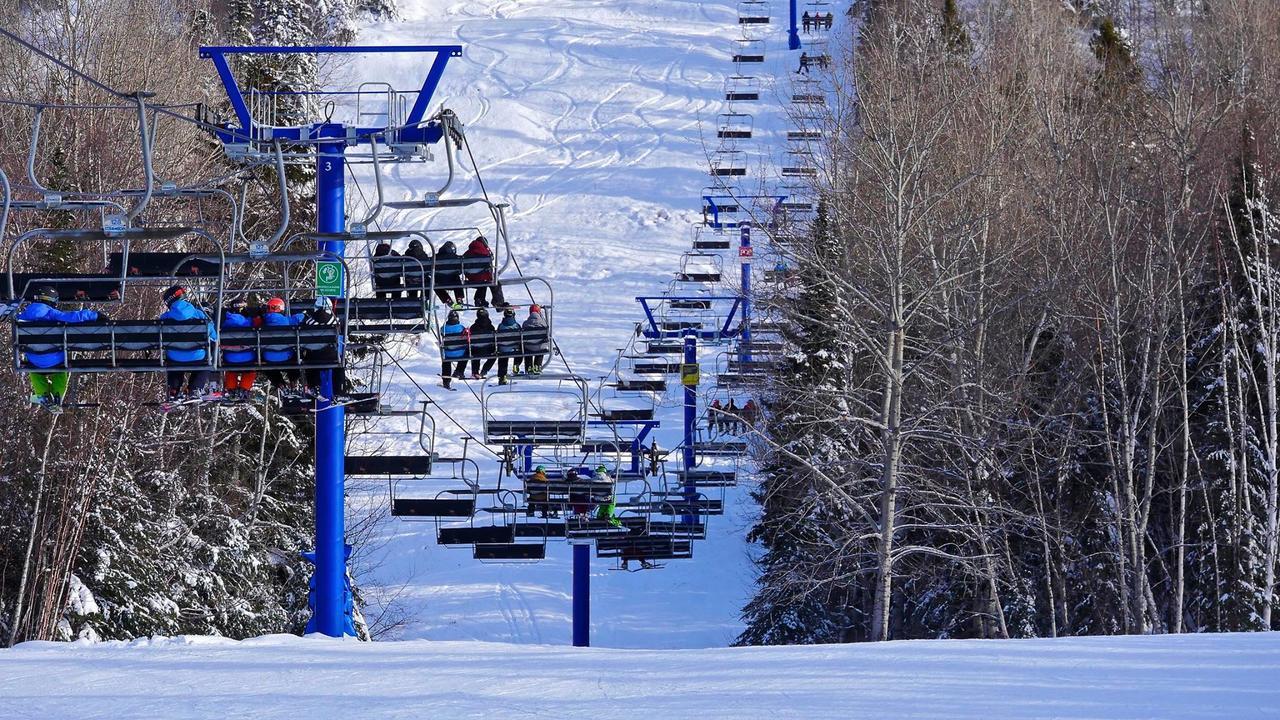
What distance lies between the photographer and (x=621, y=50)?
219ft

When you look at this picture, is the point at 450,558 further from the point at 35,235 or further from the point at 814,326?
the point at 35,235

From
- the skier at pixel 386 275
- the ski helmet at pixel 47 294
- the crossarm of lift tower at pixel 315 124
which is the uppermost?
the crossarm of lift tower at pixel 315 124

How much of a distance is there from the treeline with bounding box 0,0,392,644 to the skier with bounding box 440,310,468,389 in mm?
3296

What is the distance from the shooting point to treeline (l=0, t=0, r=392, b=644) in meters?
18.0

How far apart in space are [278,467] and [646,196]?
96.5ft

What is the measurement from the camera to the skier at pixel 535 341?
12.9 meters

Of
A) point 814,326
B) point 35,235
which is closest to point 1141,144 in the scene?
point 814,326

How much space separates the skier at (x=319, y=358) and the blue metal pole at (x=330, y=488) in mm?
1853

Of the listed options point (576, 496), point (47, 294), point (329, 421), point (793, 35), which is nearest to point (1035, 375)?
point (576, 496)

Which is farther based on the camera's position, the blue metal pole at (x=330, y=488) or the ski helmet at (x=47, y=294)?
the blue metal pole at (x=330, y=488)

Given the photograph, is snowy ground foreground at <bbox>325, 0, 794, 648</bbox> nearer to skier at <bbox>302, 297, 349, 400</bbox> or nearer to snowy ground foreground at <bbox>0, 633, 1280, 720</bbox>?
skier at <bbox>302, 297, 349, 400</bbox>

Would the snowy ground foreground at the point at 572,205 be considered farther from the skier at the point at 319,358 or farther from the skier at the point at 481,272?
the skier at the point at 481,272

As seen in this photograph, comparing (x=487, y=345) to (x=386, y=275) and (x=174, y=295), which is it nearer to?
(x=386, y=275)

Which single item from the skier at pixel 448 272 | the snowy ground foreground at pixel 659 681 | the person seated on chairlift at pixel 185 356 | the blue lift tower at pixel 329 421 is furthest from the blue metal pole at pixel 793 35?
the snowy ground foreground at pixel 659 681
